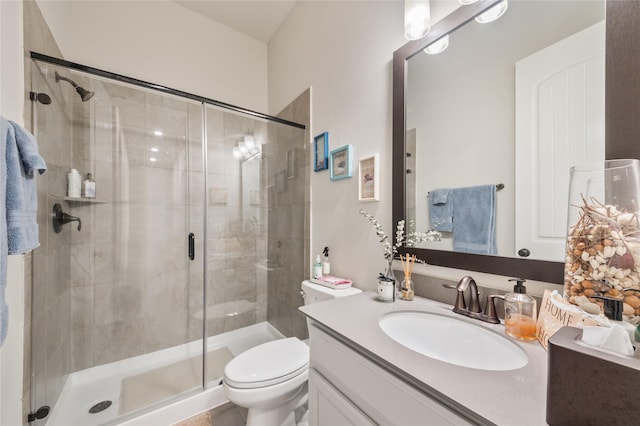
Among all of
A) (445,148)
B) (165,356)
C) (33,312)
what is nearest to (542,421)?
(445,148)

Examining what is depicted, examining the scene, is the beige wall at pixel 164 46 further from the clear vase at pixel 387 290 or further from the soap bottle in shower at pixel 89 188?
the clear vase at pixel 387 290

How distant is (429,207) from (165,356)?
226 cm

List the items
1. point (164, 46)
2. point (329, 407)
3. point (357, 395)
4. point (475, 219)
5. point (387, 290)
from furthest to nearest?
point (164, 46) → point (387, 290) → point (475, 219) → point (329, 407) → point (357, 395)

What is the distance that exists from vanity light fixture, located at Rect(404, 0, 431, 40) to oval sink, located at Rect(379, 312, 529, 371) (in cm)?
119

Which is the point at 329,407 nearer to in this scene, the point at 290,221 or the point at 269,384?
the point at 269,384

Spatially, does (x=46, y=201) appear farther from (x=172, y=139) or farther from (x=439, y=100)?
(x=439, y=100)

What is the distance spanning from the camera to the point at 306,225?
77.7 inches

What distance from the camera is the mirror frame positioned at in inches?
30.4

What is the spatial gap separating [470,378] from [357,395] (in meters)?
0.32

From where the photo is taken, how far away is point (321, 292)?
140 cm

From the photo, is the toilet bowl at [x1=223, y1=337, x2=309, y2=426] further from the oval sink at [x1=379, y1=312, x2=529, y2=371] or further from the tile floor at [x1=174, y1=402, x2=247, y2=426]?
the oval sink at [x1=379, y1=312, x2=529, y2=371]

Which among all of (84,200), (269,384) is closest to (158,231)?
(84,200)

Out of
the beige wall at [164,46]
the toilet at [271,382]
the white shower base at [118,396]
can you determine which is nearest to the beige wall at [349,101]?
the toilet at [271,382]

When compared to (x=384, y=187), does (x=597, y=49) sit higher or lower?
higher
